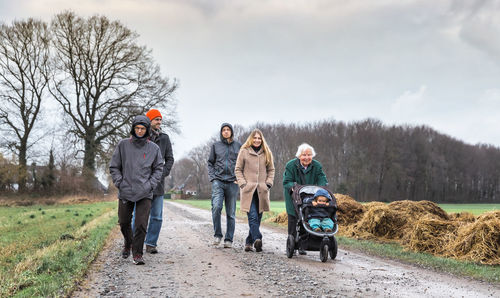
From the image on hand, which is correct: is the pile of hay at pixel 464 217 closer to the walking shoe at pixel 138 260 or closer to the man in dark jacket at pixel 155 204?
the man in dark jacket at pixel 155 204

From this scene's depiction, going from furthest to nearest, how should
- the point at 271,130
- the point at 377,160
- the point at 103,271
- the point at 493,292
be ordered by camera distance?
the point at 271,130 < the point at 377,160 < the point at 103,271 < the point at 493,292

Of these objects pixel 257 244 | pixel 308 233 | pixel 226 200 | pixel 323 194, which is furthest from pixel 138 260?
pixel 323 194

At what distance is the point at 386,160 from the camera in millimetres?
62688

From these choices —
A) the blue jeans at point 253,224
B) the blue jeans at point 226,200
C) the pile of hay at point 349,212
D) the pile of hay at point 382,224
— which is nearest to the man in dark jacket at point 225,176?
the blue jeans at point 226,200

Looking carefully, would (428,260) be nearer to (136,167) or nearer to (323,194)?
(323,194)

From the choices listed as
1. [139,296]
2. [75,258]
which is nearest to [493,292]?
[139,296]

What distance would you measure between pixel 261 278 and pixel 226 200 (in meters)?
2.96

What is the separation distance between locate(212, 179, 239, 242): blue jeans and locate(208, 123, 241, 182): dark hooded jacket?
12 centimetres

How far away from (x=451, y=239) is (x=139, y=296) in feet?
20.8

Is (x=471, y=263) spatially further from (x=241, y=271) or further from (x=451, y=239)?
(x=241, y=271)

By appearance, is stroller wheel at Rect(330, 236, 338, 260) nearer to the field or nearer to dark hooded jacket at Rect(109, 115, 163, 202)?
the field

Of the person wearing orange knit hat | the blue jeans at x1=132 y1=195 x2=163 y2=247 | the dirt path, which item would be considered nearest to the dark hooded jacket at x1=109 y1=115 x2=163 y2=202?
the person wearing orange knit hat

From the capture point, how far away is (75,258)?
612 centimetres

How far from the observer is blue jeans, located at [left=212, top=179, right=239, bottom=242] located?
7.82 m
